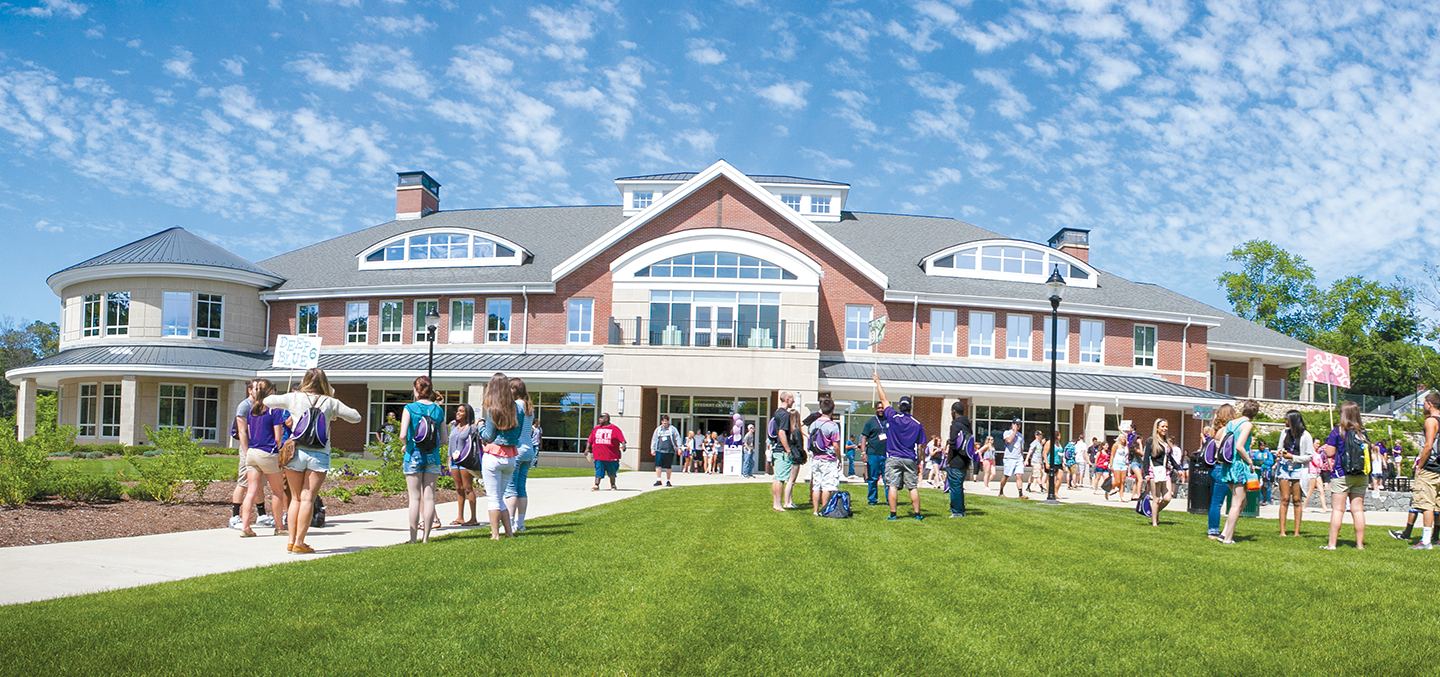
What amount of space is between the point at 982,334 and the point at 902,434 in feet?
73.2

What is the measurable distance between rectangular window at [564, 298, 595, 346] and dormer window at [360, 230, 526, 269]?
3528 millimetres

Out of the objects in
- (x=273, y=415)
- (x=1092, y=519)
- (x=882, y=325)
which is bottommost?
(x=1092, y=519)

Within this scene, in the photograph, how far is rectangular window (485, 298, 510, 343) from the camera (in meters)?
33.3

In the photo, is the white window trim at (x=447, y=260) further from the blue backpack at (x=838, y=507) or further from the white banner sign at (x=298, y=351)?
the blue backpack at (x=838, y=507)

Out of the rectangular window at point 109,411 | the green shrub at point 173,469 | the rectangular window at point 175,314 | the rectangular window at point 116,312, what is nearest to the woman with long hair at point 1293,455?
the green shrub at point 173,469

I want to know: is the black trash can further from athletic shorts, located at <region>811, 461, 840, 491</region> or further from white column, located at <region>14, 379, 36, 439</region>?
white column, located at <region>14, 379, 36, 439</region>

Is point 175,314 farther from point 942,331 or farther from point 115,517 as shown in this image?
point 942,331

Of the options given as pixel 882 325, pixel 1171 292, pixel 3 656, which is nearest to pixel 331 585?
pixel 3 656

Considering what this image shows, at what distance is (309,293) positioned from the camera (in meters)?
34.7

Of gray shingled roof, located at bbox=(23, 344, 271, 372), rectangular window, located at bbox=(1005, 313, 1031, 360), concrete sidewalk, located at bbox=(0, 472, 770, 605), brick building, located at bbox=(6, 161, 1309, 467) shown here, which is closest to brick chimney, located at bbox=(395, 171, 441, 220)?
brick building, located at bbox=(6, 161, 1309, 467)

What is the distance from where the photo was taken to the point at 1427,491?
10.1 meters

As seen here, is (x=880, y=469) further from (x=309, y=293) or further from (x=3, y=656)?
(x=309, y=293)

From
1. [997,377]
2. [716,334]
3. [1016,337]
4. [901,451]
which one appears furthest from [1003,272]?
[901,451]

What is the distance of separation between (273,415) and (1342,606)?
9.44 m
